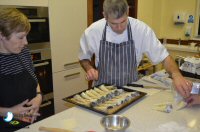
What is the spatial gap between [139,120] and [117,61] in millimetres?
674

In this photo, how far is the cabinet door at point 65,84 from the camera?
2527mm

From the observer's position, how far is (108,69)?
1.83m

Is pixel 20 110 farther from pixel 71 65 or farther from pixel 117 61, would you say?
pixel 71 65

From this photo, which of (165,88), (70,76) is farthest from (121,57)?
(70,76)

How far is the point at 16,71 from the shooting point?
136cm

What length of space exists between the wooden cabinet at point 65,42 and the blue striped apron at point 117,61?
2.46 ft

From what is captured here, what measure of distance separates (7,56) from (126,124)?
759mm

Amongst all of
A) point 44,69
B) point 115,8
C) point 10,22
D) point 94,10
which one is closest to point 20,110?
point 10,22

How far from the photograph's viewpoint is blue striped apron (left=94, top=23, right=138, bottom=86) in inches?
71.4

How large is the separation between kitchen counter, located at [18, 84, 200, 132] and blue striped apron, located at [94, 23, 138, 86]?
1.36ft

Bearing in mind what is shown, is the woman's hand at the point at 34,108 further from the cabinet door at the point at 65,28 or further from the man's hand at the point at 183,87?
the cabinet door at the point at 65,28

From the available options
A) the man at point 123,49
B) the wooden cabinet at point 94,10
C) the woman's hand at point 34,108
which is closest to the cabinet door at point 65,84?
the wooden cabinet at point 94,10

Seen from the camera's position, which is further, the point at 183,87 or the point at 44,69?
the point at 44,69

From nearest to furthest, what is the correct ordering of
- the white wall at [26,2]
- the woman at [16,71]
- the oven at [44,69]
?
the woman at [16,71] < the white wall at [26,2] < the oven at [44,69]
